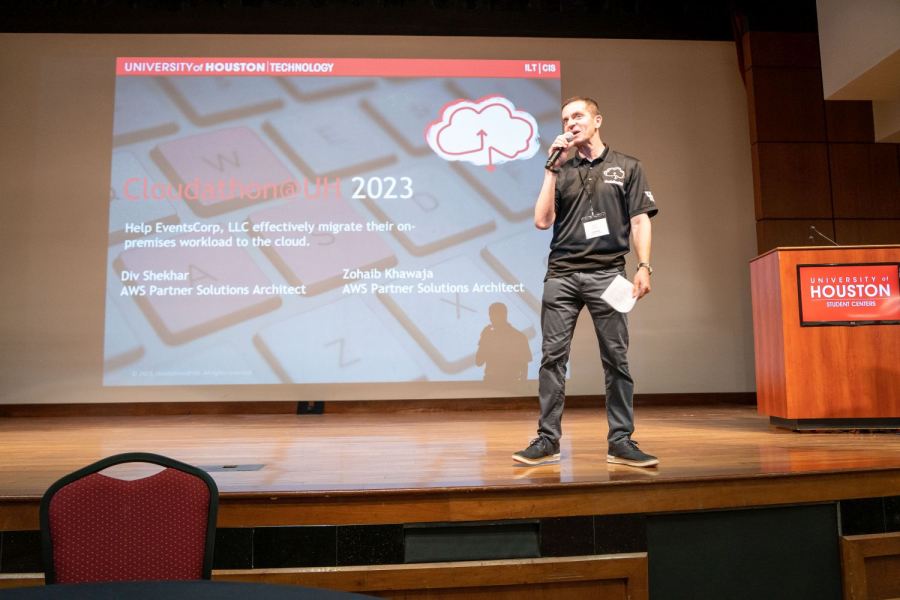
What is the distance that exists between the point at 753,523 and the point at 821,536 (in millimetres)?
238

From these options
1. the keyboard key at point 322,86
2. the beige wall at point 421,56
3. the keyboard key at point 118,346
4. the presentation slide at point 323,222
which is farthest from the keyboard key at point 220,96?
the keyboard key at point 118,346

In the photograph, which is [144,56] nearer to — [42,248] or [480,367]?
[42,248]

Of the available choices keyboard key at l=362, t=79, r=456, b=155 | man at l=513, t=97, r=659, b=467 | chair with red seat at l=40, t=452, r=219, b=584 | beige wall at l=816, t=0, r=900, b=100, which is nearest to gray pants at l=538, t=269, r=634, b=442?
man at l=513, t=97, r=659, b=467

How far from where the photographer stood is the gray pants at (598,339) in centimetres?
227

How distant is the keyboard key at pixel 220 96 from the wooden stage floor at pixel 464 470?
2.60m

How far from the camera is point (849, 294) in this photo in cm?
333

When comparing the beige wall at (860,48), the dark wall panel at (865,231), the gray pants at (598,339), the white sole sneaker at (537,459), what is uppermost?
the beige wall at (860,48)

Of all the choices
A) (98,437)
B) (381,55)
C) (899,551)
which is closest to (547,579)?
(899,551)

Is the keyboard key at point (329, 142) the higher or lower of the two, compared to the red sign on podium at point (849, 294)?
higher

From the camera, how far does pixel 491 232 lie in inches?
199

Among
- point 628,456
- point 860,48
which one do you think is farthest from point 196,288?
point 860,48

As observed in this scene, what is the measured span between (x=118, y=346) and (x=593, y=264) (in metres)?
4.06

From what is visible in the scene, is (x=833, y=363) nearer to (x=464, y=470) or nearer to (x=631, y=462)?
(x=631, y=462)

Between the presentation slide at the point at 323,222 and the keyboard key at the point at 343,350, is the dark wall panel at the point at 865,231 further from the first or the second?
the keyboard key at the point at 343,350
